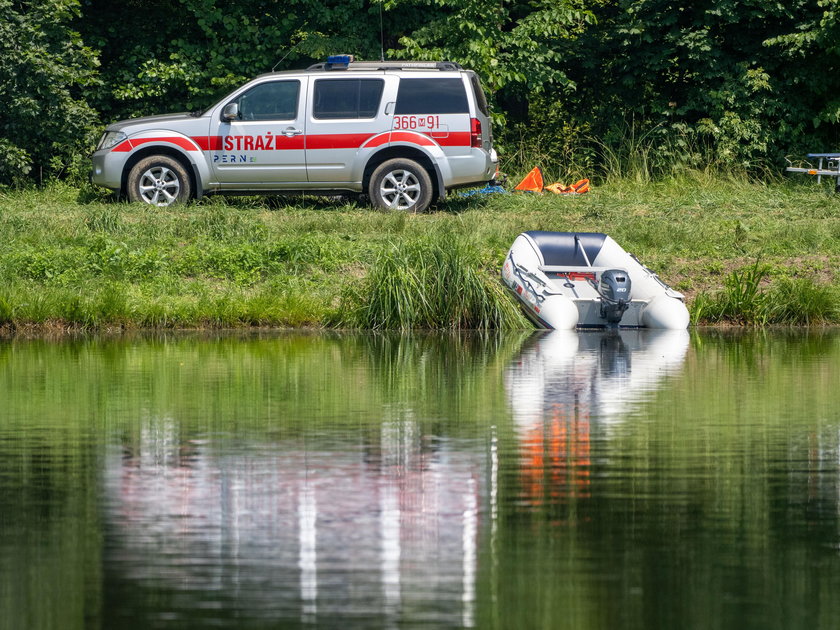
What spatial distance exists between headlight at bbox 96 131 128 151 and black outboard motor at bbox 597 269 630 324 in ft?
24.9

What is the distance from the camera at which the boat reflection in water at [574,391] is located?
26.3ft

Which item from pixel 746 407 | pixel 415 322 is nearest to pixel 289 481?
pixel 746 407

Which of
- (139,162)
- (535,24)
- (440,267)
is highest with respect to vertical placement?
(535,24)

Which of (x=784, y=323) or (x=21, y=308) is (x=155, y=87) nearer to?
(x=21, y=308)

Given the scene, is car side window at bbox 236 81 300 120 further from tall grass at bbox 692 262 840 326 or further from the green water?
the green water

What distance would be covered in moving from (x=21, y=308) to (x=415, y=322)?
14.0 feet

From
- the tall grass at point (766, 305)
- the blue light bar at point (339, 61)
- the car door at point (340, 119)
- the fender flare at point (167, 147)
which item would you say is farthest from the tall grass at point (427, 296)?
the blue light bar at point (339, 61)

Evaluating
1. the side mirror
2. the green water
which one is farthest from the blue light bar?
the green water

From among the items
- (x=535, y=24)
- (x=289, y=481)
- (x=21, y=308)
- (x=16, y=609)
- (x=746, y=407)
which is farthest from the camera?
(x=535, y=24)

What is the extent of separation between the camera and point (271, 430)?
9.41 meters

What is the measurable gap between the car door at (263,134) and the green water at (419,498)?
863 centimetres

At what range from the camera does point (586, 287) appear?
18.1 meters

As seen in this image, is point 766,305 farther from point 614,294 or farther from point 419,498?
point 419,498

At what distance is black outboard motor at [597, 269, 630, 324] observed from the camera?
17.0 m
